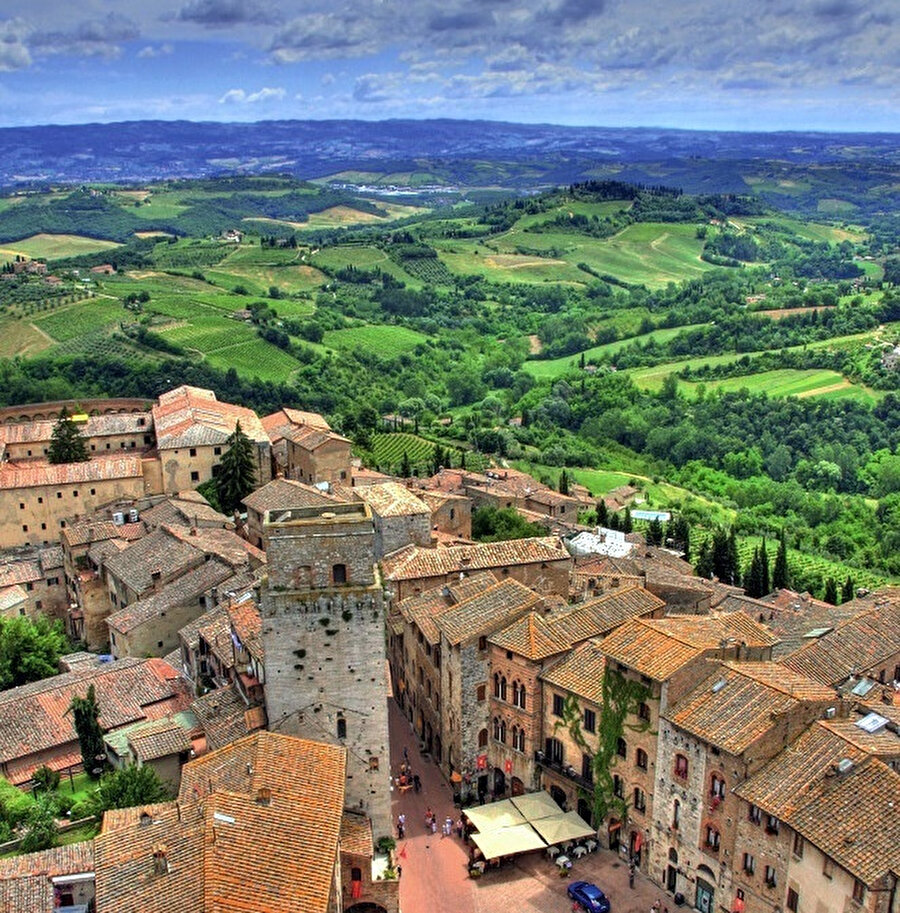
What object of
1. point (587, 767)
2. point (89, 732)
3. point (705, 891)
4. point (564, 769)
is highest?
point (89, 732)

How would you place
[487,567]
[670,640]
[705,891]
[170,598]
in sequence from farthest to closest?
1. [170,598]
2. [487,567]
3. [670,640]
4. [705,891]

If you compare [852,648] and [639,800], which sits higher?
[852,648]

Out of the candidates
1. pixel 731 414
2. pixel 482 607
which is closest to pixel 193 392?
pixel 482 607

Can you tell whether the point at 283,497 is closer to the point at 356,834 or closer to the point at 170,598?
the point at 170,598

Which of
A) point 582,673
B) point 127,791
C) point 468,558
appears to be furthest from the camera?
point 468,558

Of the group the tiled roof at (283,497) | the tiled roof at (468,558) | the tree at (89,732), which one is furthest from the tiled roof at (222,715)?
the tiled roof at (283,497)

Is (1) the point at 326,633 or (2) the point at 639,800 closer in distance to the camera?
(1) the point at 326,633

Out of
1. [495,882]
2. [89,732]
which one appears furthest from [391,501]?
[495,882]
